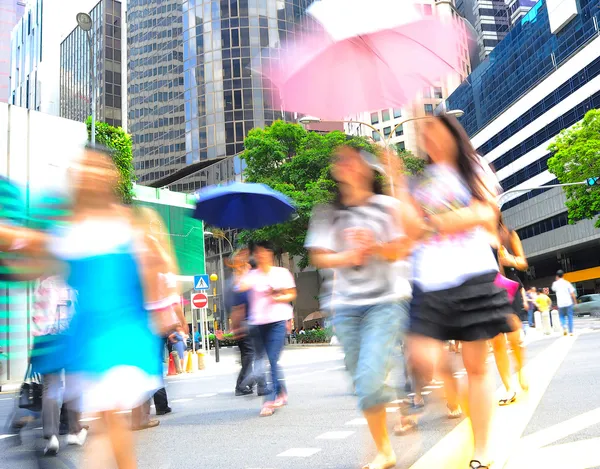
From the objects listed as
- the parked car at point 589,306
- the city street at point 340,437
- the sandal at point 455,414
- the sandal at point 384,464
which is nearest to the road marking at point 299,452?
the city street at point 340,437

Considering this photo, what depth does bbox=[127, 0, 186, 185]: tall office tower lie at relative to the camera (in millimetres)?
63000

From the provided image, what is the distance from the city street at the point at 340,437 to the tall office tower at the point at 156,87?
56429 mm

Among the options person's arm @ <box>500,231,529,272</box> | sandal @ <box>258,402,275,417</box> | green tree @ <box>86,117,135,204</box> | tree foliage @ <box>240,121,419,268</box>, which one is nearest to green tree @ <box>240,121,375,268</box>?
tree foliage @ <box>240,121,419,268</box>

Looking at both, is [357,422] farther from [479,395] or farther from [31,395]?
[31,395]

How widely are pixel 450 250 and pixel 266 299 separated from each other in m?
4.01

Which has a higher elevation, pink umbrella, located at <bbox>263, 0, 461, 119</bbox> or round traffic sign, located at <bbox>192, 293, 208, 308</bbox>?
pink umbrella, located at <bbox>263, 0, 461, 119</bbox>

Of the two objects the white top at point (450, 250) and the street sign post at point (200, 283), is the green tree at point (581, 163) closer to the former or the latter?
the street sign post at point (200, 283)

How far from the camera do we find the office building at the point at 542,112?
161 ft

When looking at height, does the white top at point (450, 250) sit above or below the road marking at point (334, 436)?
above

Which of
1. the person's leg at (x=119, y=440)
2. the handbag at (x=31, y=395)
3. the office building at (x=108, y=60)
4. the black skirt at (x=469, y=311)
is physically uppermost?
the office building at (x=108, y=60)

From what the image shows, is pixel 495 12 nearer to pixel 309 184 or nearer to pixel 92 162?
pixel 309 184

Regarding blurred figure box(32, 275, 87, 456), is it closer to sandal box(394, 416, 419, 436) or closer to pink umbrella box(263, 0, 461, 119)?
pink umbrella box(263, 0, 461, 119)

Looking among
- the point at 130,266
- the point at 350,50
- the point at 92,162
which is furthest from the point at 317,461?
the point at 350,50

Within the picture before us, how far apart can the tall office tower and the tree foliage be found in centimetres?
2452
